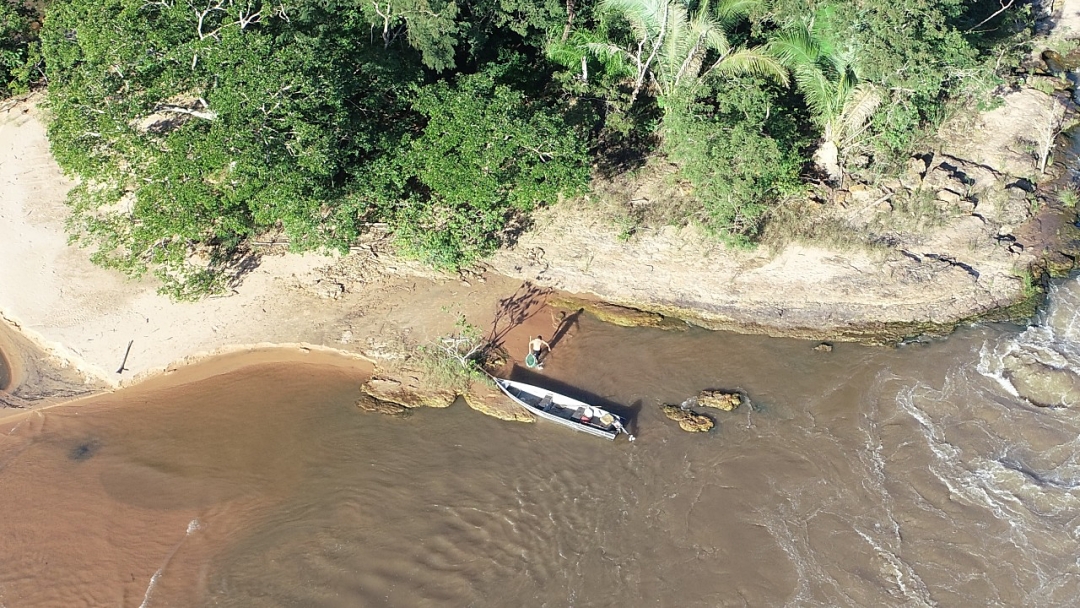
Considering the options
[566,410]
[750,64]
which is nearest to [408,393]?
[566,410]

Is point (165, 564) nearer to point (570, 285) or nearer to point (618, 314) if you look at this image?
point (570, 285)

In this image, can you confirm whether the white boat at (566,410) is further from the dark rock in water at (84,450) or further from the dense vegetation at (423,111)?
the dark rock in water at (84,450)

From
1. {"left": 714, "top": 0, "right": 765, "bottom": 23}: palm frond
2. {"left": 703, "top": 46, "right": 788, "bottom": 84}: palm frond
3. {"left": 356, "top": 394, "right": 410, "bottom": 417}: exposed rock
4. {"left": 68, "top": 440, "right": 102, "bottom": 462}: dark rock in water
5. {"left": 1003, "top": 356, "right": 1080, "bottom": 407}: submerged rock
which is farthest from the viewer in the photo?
{"left": 714, "top": 0, "right": 765, "bottom": 23}: palm frond

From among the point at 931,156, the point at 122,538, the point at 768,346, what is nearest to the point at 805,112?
the point at 931,156

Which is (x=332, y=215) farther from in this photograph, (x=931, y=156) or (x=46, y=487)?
(x=931, y=156)

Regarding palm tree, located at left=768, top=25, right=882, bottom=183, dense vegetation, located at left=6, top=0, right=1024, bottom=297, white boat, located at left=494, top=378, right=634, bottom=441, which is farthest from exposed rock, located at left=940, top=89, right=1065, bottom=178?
white boat, located at left=494, top=378, right=634, bottom=441

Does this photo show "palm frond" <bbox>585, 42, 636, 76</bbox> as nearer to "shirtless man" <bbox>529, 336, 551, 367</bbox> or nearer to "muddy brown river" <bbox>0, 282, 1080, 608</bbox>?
"muddy brown river" <bbox>0, 282, 1080, 608</bbox>
